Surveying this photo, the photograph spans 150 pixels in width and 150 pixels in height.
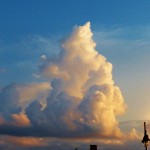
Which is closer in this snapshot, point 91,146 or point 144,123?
point 144,123

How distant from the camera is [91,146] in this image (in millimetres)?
94750

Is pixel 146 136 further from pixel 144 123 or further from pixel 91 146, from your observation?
pixel 91 146

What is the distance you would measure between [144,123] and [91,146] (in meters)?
47.9

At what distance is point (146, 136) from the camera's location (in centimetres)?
4966

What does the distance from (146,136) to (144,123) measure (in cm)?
227

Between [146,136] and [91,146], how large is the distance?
46.2 meters

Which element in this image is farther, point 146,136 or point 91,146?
point 91,146

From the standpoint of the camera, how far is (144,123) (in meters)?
48.2

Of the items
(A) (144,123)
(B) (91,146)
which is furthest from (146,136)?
(B) (91,146)
